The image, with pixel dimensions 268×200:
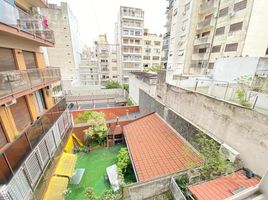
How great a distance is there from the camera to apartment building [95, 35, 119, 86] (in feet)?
102

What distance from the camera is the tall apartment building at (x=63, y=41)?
906 inches

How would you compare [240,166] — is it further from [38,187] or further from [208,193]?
[38,187]

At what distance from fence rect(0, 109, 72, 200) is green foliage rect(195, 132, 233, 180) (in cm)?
699

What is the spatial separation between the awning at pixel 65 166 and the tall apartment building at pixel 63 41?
60.2ft

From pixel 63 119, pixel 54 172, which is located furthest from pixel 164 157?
pixel 63 119

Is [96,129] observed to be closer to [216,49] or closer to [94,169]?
[94,169]

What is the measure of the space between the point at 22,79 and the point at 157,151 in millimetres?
7959

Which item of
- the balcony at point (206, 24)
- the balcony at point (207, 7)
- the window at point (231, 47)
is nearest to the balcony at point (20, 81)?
the window at point (231, 47)

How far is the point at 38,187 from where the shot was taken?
18.8 feet

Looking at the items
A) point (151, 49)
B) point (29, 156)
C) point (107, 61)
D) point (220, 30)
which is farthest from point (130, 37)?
point (29, 156)

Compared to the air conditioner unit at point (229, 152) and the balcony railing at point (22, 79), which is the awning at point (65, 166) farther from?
the air conditioner unit at point (229, 152)

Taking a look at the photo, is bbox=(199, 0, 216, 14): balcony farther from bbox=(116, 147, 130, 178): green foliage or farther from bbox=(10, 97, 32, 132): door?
bbox=(10, 97, 32, 132): door

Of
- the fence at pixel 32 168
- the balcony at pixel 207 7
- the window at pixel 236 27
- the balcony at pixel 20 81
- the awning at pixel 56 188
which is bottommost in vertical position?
the awning at pixel 56 188

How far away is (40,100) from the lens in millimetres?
9461
